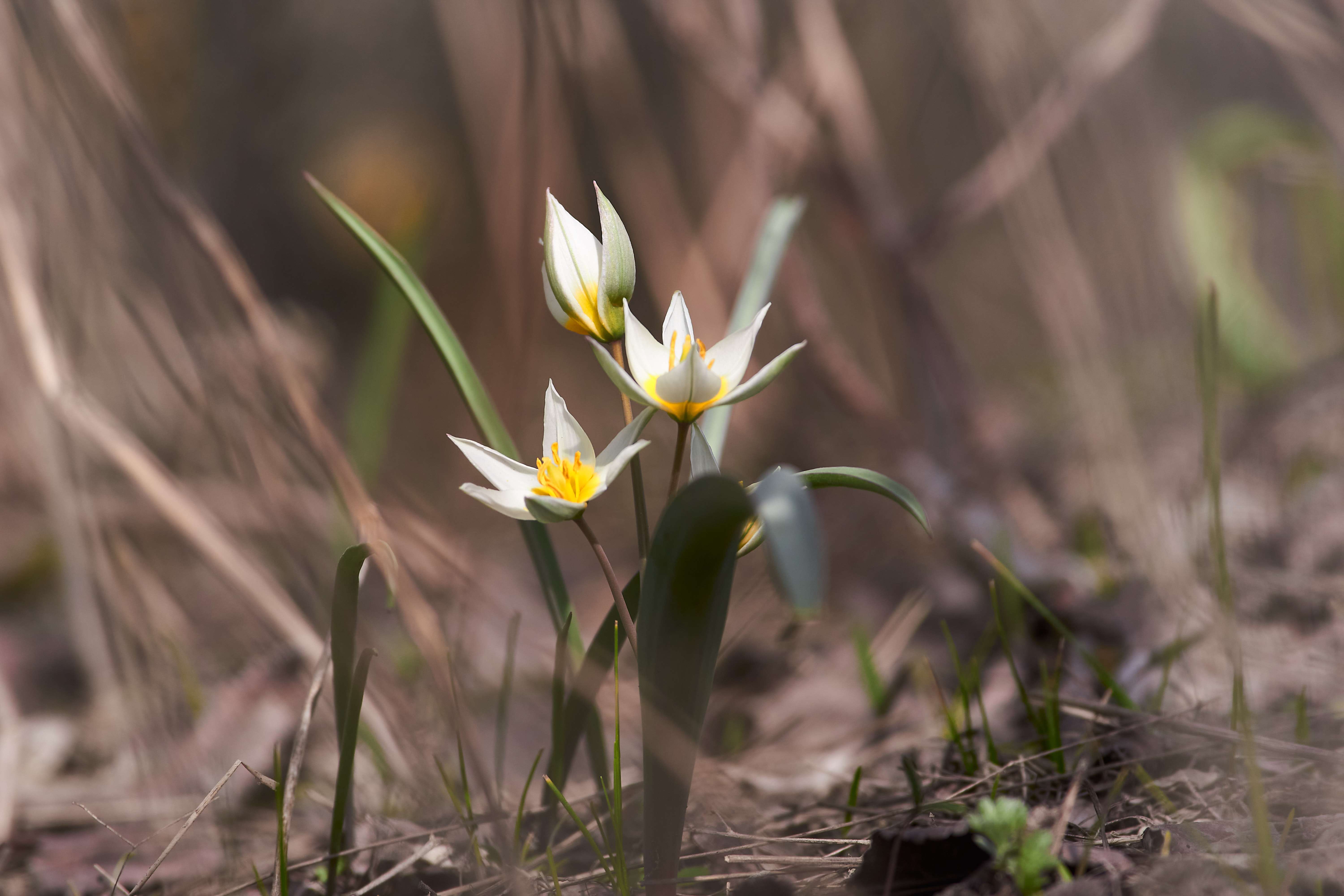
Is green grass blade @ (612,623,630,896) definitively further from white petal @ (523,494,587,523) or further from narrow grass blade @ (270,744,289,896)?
narrow grass blade @ (270,744,289,896)

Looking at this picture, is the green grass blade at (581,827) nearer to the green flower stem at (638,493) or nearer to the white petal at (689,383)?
the green flower stem at (638,493)

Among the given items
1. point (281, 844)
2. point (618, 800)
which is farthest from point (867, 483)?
point (281, 844)

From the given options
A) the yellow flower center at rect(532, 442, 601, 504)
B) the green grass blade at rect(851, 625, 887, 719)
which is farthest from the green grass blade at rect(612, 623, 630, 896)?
the green grass blade at rect(851, 625, 887, 719)

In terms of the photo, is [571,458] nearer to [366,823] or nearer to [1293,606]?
[366,823]

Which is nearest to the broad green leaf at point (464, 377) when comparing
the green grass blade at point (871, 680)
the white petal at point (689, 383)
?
the white petal at point (689, 383)

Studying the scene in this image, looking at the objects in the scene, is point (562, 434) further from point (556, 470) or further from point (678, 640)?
point (678, 640)
